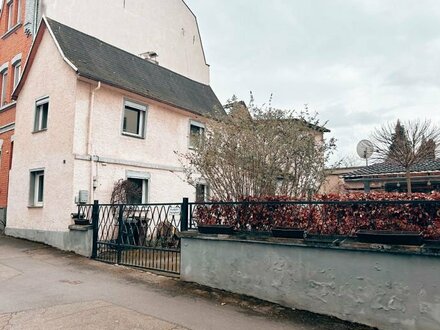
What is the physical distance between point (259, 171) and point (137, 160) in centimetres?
619

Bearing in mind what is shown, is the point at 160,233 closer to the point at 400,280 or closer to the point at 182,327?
the point at 182,327

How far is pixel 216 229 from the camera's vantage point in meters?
6.33

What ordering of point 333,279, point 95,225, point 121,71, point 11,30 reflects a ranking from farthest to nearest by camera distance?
1. point 11,30
2. point 121,71
3. point 95,225
4. point 333,279

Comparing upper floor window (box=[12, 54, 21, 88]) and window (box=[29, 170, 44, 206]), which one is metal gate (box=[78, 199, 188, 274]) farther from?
upper floor window (box=[12, 54, 21, 88])

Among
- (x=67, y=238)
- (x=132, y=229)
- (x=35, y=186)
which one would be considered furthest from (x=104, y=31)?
(x=132, y=229)

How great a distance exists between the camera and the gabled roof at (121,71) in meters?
11.7

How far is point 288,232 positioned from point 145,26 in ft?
52.4

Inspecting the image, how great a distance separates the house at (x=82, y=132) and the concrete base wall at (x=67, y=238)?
35mm

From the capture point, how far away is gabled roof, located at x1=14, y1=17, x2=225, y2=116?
38.3 ft

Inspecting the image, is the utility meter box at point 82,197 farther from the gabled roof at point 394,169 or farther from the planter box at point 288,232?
the gabled roof at point 394,169

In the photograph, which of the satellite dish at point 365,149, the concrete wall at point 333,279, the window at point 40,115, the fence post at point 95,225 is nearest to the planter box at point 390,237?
the concrete wall at point 333,279

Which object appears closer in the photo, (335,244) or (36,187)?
(335,244)

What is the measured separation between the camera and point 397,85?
21.0m

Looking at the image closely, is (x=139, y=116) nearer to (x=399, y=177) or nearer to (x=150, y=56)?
(x=150, y=56)
